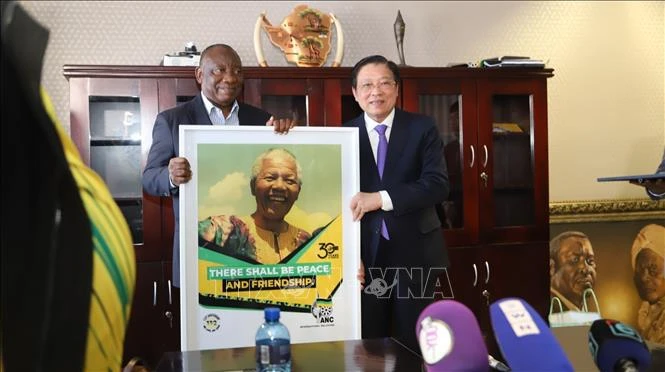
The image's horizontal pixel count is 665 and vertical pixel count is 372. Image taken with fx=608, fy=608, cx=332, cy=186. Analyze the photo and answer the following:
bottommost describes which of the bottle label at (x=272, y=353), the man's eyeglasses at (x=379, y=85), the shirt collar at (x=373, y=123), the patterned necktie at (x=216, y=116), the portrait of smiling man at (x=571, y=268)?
the portrait of smiling man at (x=571, y=268)

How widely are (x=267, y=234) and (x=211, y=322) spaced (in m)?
0.35

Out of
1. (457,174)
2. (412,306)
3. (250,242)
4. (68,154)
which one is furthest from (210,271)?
(457,174)

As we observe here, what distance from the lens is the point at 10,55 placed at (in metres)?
0.59

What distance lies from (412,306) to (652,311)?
7.93 ft

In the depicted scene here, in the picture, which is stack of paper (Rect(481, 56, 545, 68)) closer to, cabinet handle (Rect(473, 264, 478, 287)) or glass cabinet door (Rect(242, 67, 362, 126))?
glass cabinet door (Rect(242, 67, 362, 126))

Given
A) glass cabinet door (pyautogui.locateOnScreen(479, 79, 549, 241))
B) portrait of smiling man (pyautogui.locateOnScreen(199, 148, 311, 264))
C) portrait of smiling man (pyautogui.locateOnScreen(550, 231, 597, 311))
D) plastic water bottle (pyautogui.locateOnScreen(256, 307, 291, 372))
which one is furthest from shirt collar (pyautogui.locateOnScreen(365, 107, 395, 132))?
portrait of smiling man (pyautogui.locateOnScreen(550, 231, 597, 311))

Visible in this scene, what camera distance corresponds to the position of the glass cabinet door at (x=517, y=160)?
343 cm

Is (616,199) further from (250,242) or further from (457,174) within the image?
(250,242)

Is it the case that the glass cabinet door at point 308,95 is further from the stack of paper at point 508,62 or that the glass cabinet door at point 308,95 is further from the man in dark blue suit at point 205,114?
the stack of paper at point 508,62

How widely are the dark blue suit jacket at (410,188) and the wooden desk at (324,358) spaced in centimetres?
71

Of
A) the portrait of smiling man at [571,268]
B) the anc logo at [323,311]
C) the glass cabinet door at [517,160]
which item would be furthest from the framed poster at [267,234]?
the portrait of smiling man at [571,268]

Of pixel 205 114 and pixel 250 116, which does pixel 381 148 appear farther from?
pixel 205 114

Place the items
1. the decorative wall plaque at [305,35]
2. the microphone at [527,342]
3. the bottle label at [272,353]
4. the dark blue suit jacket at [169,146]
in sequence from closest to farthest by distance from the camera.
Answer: the microphone at [527,342] < the bottle label at [272,353] < the dark blue suit jacket at [169,146] < the decorative wall plaque at [305,35]

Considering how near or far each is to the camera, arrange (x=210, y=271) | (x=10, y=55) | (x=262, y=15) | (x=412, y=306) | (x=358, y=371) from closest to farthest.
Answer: (x=10, y=55)
(x=358, y=371)
(x=210, y=271)
(x=412, y=306)
(x=262, y=15)
